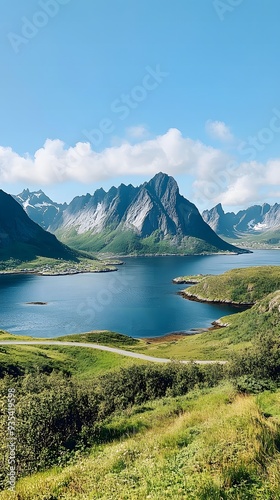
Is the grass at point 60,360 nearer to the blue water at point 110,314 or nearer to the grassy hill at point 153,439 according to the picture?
the grassy hill at point 153,439

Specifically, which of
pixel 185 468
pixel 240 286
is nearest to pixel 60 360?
pixel 185 468

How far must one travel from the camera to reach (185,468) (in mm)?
11156

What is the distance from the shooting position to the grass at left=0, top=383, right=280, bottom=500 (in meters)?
9.78

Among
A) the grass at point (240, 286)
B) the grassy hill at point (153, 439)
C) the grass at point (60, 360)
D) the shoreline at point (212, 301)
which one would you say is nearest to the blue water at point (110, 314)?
the shoreline at point (212, 301)

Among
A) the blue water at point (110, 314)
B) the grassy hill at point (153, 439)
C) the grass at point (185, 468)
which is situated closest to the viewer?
the grass at point (185, 468)

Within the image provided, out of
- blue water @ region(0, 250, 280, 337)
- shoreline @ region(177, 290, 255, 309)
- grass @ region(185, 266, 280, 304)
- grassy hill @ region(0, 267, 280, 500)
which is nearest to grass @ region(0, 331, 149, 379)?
grassy hill @ region(0, 267, 280, 500)

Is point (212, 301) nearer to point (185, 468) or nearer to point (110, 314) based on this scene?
point (110, 314)

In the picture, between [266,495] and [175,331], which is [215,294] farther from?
[266,495]

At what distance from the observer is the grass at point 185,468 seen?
9.78 metres

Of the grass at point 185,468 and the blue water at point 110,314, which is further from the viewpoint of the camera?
the blue water at point 110,314

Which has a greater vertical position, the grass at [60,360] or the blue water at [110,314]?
the grass at [60,360]

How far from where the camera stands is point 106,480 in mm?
11227

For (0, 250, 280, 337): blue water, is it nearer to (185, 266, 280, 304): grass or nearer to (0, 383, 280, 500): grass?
(185, 266, 280, 304): grass

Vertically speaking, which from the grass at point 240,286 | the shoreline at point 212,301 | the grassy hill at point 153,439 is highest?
the grassy hill at point 153,439
